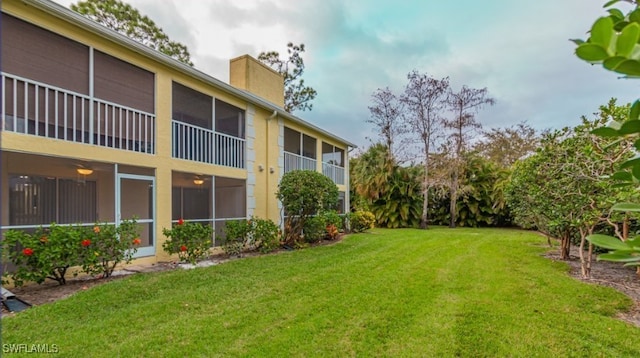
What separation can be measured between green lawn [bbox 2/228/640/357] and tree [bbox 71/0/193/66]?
45.7 feet

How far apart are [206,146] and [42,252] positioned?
4.65 m

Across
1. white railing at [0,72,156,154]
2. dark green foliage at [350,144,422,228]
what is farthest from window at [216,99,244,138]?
dark green foliage at [350,144,422,228]

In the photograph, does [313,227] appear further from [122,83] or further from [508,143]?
[508,143]

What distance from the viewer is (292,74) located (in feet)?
78.4

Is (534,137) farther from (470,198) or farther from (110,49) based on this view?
(110,49)

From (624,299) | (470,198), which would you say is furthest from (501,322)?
(470,198)

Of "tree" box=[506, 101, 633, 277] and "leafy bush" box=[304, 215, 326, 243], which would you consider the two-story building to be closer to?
"leafy bush" box=[304, 215, 326, 243]

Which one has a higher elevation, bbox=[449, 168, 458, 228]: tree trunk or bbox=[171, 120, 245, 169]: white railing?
bbox=[171, 120, 245, 169]: white railing

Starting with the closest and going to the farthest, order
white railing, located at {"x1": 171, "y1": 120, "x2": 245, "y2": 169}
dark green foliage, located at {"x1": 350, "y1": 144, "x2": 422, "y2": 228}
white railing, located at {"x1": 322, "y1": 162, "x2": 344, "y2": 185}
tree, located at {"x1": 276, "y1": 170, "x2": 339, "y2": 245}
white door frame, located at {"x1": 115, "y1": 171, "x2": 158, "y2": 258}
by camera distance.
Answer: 1. white door frame, located at {"x1": 115, "y1": 171, "x2": 158, "y2": 258}
2. white railing, located at {"x1": 171, "y1": 120, "x2": 245, "y2": 169}
3. tree, located at {"x1": 276, "y1": 170, "x2": 339, "y2": 245}
4. white railing, located at {"x1": 322, "y1": 162, "x2": 344, "y2": 185}
5. dark green foliage, located at {"x1": 350, "y1": 144, "x2": 422, "y2": 228}

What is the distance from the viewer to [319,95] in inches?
966

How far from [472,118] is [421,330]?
57.0 ft

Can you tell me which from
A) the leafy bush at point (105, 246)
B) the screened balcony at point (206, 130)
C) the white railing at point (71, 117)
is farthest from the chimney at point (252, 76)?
the leafy bush at point (105, 246)

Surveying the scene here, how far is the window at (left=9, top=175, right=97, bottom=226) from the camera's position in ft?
20.7

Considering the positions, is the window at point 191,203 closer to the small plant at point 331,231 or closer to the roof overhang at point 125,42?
the roof overhang at point 125,42
